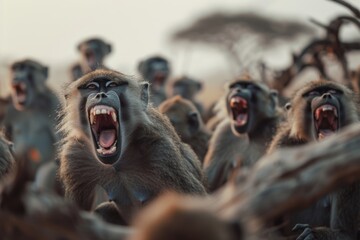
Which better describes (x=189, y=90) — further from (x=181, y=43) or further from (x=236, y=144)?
(x=181, y=43)

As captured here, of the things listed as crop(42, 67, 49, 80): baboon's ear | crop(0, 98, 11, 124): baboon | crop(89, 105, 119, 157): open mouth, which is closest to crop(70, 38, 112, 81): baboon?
crop(42, 67, 49, 80): baboon's ear

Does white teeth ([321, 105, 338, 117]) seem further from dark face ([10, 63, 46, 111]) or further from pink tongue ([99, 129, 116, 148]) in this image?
dark face ([10, 63, 46, 111])

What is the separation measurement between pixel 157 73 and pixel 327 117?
6431mm

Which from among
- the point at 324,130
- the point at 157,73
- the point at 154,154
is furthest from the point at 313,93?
the point at 157,73

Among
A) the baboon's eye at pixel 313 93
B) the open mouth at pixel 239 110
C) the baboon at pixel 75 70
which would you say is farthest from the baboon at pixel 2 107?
the baboon's eye at pixel 313 93

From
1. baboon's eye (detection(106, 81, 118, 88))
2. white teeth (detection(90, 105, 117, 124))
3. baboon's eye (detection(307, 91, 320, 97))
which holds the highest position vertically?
baboon's eye (detection(106, 81, 118, 88))

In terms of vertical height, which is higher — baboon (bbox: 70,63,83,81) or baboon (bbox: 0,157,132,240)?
baboon (bbox: 70,63,83,81)

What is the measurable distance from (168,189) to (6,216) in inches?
72.4

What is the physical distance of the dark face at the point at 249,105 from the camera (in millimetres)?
6629

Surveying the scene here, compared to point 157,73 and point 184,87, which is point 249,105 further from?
point 157,73

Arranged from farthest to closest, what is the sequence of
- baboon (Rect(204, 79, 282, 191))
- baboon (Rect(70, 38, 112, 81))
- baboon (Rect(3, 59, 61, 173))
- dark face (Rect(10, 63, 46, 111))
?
baboon (Rect(70, 38, 112, 81)) < dark face (Rect(10, 63, 46, 111)) < baboon (Rect(3, 59, 61, 173)) < baboon (Rect(204, 79, 282, 191))

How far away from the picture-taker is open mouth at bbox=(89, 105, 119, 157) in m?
4.41

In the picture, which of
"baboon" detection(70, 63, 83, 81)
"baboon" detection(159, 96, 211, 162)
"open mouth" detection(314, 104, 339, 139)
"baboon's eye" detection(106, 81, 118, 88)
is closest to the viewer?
"baboon's eye" detection(106, 81, 118, 88)

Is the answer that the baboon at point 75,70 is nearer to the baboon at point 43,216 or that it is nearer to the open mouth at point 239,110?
the open mouth at point 239,110
